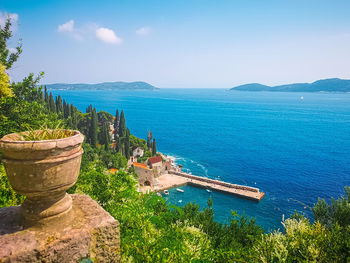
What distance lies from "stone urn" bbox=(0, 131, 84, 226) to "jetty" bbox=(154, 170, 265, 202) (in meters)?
43.8

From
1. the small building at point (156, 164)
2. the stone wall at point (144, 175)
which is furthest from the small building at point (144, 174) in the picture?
the small building at point (156, 164)

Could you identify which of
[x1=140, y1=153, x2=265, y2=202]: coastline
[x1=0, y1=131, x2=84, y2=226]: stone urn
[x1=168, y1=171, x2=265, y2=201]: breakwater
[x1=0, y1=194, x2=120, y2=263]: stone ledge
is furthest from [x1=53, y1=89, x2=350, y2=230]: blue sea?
[x1=0, y1=131, x2=84, y2=226]: stone urn

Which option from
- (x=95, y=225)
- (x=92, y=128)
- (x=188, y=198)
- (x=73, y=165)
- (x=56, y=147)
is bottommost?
(x=188, y=198)

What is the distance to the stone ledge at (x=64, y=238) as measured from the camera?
2.87 meters

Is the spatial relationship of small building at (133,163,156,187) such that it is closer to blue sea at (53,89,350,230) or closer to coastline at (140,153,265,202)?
coastline at (140,153,265,202)

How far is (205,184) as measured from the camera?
163 feet

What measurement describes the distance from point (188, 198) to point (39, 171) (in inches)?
1739

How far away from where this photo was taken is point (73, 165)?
323 cm

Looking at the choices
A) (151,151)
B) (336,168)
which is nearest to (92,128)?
(151,151)

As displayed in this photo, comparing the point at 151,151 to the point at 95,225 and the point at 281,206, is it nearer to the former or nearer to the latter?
the point at 281,206

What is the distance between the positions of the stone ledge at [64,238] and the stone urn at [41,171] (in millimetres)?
179

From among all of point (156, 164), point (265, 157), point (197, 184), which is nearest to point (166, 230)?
point (197, 184)

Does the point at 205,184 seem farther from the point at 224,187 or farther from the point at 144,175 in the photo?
the point at 144,175

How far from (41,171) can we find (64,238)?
1.00m
